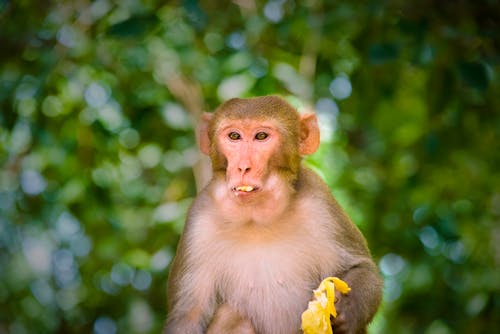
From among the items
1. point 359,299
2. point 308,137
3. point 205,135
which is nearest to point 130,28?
point 205,135

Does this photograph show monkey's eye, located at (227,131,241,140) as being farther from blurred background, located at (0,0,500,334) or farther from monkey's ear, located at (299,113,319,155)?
blurred background, located at (0,0,500,334)

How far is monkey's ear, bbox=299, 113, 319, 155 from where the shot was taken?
4379 millimetres

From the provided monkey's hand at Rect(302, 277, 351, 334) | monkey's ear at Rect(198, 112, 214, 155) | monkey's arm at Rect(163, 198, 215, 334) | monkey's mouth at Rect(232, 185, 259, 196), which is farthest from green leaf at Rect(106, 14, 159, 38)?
monkey's hand at Rect(302, 277, 351, 334)

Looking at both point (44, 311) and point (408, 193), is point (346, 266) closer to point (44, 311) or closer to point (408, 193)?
point (408, 193)

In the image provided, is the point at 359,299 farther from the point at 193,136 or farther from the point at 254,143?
the point at 193,136

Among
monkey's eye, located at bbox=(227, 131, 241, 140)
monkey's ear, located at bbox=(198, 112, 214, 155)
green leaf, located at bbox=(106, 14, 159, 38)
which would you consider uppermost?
green leaf, located at bbox=(106, 14, 159, 38)

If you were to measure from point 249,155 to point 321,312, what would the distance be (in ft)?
2.54

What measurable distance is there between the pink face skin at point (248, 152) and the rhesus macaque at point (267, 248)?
0.01 m

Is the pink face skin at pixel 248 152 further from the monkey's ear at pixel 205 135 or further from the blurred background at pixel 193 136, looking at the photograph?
the blurred background at pixel 193 136

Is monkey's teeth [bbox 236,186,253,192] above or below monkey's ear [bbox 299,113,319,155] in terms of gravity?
below

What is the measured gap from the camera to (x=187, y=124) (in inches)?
266

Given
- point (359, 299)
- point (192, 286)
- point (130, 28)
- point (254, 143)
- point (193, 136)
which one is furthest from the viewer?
point (193, 136)

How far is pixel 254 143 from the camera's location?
4.05 m

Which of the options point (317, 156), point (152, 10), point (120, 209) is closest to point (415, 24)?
point (317, 156)
